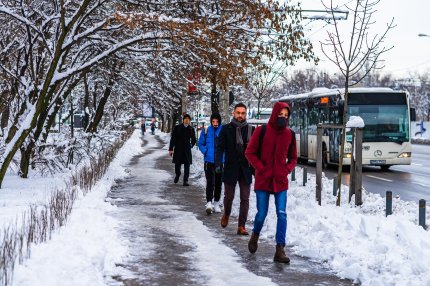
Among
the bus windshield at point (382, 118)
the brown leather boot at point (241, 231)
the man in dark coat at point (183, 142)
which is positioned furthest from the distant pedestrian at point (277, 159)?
the bus windshield at point (382, 118)

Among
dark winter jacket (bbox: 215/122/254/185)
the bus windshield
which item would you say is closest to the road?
the bus windshield

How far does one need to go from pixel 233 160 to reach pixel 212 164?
3.08m

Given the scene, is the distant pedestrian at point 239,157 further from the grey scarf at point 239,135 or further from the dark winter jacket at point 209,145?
the dark winter jacket at point 209,145

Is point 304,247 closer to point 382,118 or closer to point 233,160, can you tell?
point 233,160

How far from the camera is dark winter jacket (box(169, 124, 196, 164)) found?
54.4ft

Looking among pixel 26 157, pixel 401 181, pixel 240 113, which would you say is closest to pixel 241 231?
pixel 240 113

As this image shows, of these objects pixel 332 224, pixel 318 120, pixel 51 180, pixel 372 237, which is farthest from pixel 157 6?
pixel 318 120

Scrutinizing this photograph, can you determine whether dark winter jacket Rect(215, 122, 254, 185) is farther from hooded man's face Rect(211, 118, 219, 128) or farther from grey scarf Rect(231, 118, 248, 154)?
hooded man's face Rect(211, 118, 219, 128)

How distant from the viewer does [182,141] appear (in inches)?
659

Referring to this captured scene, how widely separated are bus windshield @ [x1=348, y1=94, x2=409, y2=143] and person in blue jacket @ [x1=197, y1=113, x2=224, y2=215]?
1129 centimetres

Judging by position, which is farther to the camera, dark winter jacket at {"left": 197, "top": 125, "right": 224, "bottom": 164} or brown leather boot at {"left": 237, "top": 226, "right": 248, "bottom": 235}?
dark winter jacket at {"left": 197, "top": 125, "right": 224, "bottom": 164}

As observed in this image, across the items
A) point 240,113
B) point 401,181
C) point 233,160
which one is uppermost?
point 240,113

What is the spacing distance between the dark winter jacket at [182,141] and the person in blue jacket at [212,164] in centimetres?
401

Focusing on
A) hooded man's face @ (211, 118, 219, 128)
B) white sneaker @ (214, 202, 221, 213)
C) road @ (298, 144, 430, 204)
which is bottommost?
road @ (298, 144, 430, 204)
